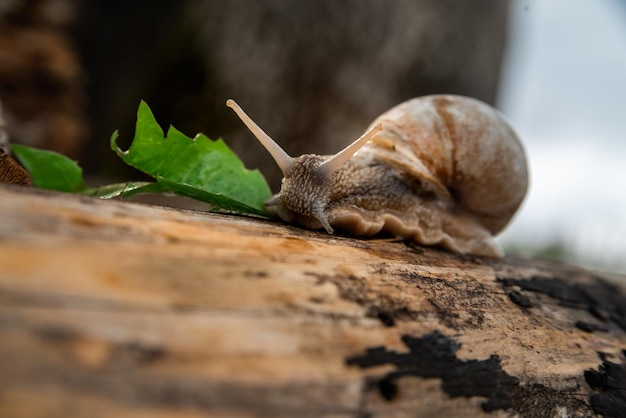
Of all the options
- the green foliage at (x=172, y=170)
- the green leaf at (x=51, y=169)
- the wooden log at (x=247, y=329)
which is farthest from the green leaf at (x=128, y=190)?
the wooden log at (x=247, y=329)

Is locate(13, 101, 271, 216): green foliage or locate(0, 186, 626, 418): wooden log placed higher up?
locate(13, 101, 271, 216): green foliage

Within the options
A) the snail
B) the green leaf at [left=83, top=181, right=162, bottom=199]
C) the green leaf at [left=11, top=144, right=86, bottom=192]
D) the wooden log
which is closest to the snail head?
the snail

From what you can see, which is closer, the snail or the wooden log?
the wooden log

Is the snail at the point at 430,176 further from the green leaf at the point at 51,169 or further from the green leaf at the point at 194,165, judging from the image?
the green leaf at the point at 51,169

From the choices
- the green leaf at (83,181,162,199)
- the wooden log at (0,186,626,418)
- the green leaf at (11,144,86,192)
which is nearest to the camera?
the wooden log at (0,186,626,418)

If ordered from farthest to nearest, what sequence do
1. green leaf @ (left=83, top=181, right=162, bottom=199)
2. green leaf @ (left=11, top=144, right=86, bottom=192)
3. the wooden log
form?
green leaf @ (left=11, top=144, right=86, bottom=192) < green leaf @ (left=83, top=181, right=162, bottom=199) < the wooden log

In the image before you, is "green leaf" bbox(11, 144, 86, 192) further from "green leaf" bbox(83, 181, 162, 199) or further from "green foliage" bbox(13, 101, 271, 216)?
"green leaf" bbox(83, 181, 162, 199)

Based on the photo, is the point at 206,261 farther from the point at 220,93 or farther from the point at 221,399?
the point at 220,93

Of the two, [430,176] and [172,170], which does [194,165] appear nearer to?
[172,170]
